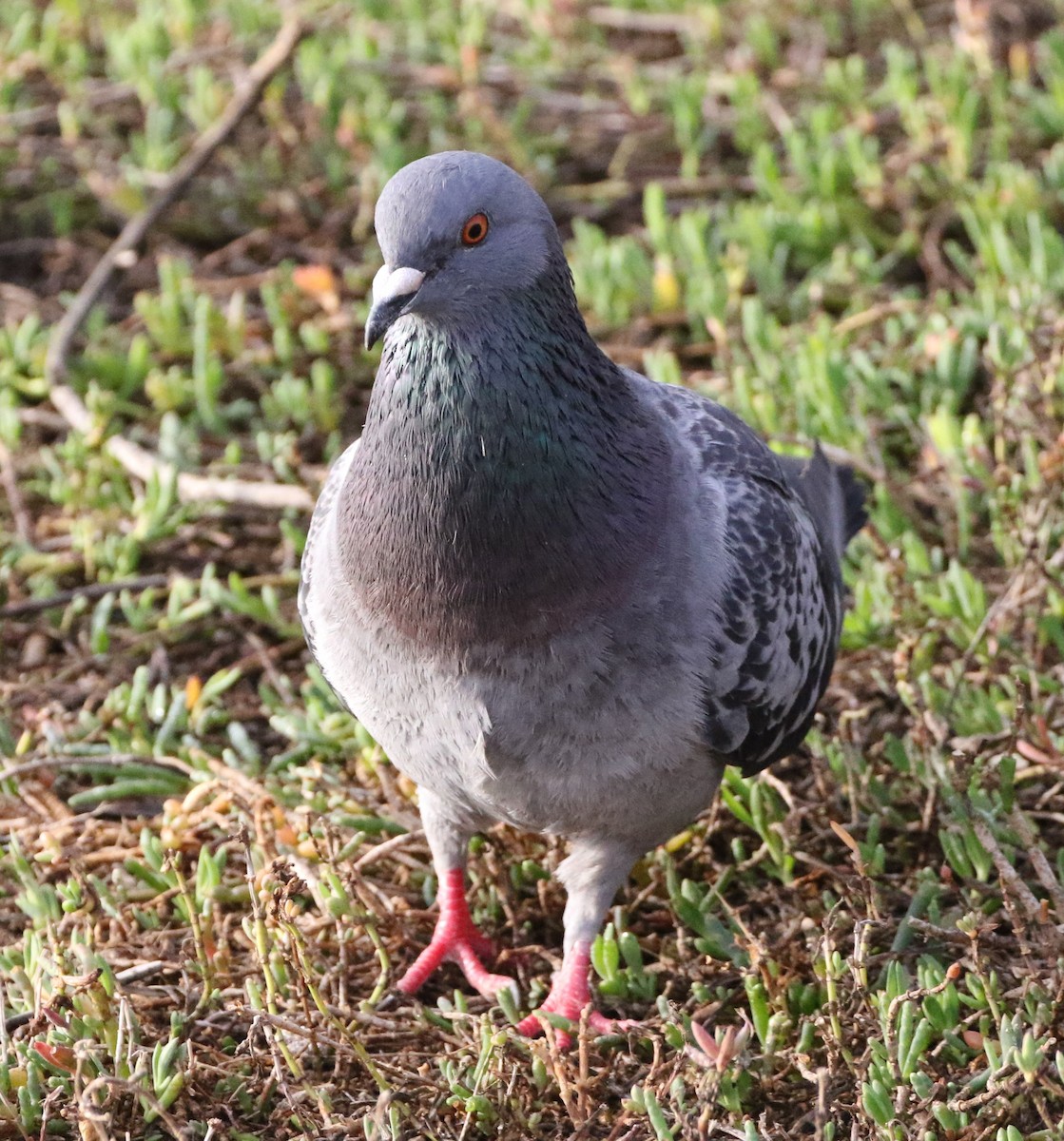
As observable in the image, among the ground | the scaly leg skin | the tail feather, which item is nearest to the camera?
the ground

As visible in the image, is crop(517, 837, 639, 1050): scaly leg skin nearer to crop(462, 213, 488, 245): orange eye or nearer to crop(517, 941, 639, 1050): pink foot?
crop(517, 941, 639, 1050): pink foot

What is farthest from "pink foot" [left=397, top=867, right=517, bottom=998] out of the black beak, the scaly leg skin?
the black beak

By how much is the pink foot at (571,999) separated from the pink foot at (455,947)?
15cm

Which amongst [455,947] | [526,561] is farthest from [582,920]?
[526,561]

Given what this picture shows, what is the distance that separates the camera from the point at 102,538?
17.9ft

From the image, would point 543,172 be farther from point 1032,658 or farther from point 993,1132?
point 993,1132

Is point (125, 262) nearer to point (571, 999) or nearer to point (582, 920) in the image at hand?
point (582, 920)

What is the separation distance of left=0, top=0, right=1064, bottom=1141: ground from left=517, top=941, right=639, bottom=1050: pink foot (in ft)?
0.20

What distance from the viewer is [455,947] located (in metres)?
4.01

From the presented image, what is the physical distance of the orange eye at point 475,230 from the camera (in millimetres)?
3207

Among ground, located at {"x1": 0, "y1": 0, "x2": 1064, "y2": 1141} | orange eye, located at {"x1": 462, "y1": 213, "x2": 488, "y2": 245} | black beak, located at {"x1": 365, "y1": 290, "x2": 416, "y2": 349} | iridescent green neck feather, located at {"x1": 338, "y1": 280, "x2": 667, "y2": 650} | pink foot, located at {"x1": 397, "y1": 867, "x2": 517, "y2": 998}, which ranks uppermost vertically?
orange eye, located at {"x1": 462, "y1": 213, "x2": 488, "y2": 245}

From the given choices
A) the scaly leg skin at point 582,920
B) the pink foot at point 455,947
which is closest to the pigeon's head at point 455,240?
the scaly leg skin at point 582,920

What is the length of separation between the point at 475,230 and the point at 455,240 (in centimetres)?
6

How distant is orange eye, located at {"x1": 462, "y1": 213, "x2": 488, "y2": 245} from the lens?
321 cm
